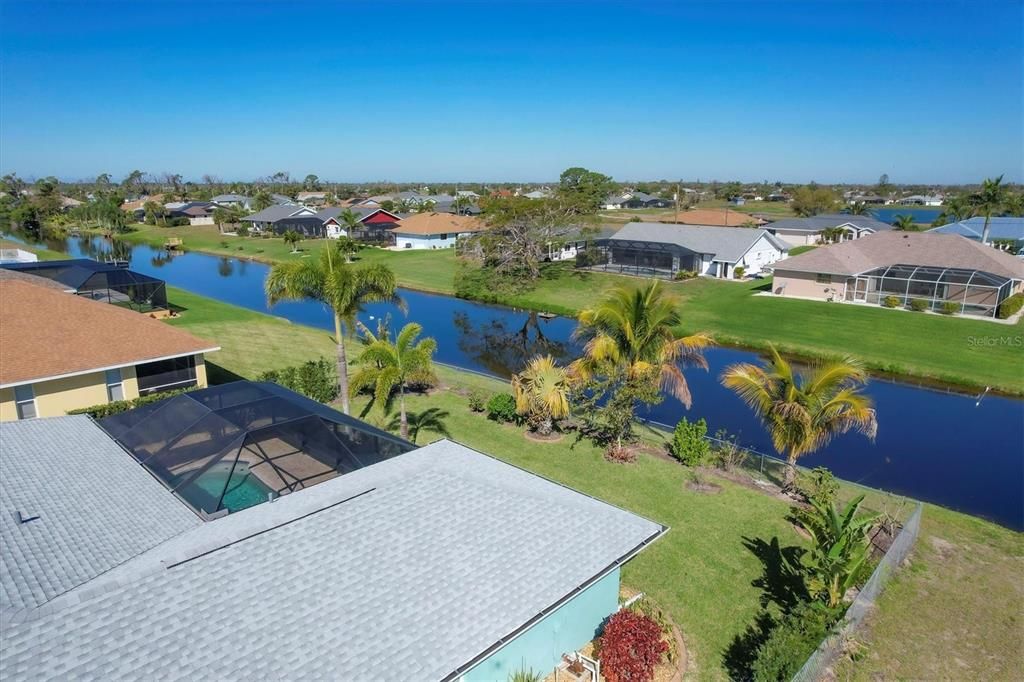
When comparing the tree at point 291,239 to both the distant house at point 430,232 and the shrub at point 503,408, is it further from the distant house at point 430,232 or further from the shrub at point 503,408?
the shrub at point 503,408

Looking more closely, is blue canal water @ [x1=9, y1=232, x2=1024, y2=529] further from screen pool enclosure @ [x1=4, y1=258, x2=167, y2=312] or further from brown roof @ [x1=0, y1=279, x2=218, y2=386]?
screen pool enclosure @ [x1=4, y1=258, x2=167, y2=312]

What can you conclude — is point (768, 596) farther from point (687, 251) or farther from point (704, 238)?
point (704, 238)

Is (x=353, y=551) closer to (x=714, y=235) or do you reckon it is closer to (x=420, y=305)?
(x=420, y=305)

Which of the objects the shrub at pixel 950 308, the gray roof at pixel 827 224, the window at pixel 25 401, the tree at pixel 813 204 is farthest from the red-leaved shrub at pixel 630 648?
the tree at pixel 813 204

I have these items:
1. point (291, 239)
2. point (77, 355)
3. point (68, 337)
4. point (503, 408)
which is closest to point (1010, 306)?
point (503, 408)

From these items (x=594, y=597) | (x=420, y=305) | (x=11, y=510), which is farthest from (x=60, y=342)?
(x=420, y=305)

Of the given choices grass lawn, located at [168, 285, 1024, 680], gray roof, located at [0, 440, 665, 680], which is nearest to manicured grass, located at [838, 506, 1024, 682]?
grass lawn, located at [168, 285, 1024, 680]
